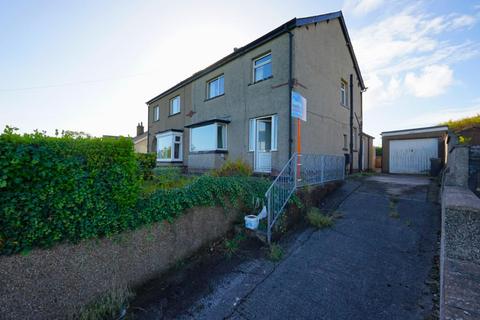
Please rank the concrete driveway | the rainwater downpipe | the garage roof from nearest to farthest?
the concrete driveway → the rainwater downpipe → the garage roof

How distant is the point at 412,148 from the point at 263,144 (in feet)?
32.6

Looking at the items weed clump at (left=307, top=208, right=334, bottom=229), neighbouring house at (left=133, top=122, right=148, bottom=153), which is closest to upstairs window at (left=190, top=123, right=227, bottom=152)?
weed clump at (left=307, top=208, right=334, bottom=229)

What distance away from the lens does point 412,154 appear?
12508 millimetres

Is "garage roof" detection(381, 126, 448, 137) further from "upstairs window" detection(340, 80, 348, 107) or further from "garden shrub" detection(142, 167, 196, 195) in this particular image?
"garden shrub" detection(142, 167, 196, 195)

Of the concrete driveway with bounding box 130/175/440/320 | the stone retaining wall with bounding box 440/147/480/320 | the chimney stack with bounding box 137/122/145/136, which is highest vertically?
the chimney stack with bounding box 137/122/145/136

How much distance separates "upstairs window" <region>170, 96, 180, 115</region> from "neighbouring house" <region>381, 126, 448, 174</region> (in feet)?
46.0

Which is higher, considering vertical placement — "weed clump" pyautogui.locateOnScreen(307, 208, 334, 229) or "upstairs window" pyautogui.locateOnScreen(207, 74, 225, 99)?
"upstairs window" pyautogui.locateOnScreen(207, 74, 225, 99)

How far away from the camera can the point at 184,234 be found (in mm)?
4094

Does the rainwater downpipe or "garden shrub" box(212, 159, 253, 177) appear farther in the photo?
the rainwater downpipe

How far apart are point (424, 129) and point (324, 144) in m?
7.27

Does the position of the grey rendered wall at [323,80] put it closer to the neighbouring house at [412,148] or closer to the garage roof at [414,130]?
the neighbouring house at [412,148]

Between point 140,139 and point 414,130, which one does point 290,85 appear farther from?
point 140,139

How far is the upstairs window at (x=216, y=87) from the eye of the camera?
11320 mm

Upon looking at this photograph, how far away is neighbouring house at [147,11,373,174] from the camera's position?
321 inches
